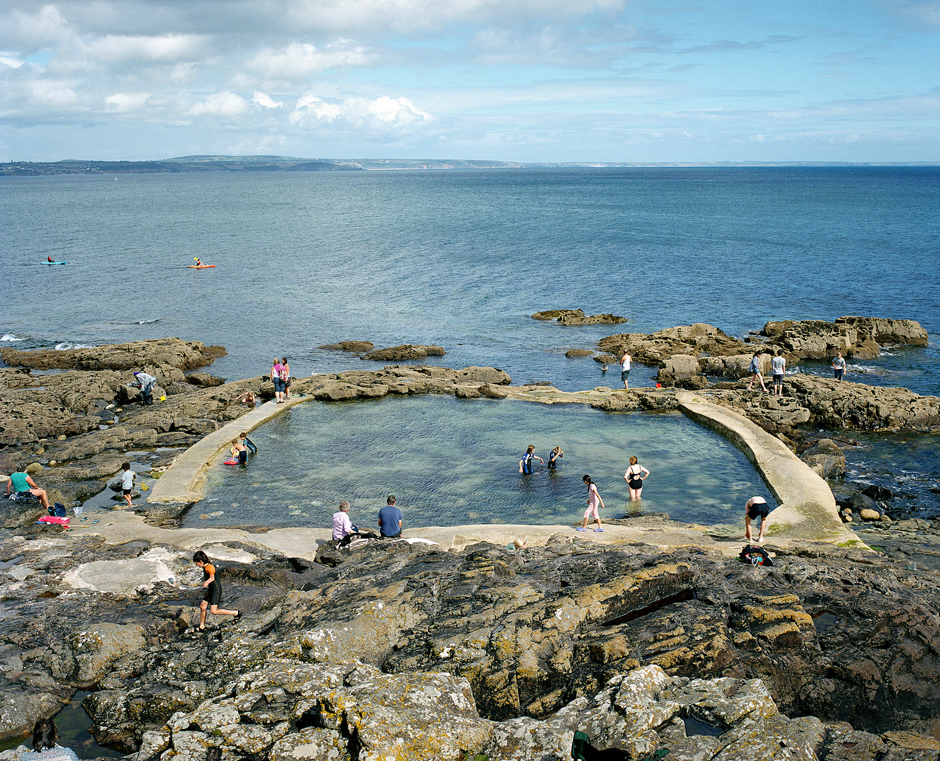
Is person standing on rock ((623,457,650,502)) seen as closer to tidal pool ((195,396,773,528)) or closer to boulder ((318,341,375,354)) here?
tidal pool ((195,396,773,528))

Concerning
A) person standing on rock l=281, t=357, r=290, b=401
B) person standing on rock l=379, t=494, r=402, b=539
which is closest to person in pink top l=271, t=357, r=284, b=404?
person standing on rock l=281, t=357, r=290, b=401

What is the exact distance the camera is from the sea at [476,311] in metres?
22.3

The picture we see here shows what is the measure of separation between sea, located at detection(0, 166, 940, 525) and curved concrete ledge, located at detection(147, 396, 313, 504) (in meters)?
0.66

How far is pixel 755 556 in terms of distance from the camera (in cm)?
1452

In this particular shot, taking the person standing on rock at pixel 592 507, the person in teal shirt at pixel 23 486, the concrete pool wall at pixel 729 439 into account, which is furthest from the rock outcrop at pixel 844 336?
the person in teal shirt at pixel 23 486

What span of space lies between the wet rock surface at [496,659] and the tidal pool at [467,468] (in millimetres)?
5766

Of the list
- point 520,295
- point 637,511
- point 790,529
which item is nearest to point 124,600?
point 637,511

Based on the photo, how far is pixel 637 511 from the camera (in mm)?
20297

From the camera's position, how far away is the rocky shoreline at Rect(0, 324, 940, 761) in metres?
8.48

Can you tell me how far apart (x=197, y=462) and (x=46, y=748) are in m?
14.7

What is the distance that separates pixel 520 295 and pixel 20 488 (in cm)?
4382

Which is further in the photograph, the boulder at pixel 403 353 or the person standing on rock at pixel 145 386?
the boulder at pixel 403 353

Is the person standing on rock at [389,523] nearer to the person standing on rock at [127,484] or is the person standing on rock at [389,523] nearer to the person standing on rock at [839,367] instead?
the person standing on rock at [127,484]

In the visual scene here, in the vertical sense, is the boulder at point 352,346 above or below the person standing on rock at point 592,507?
above
